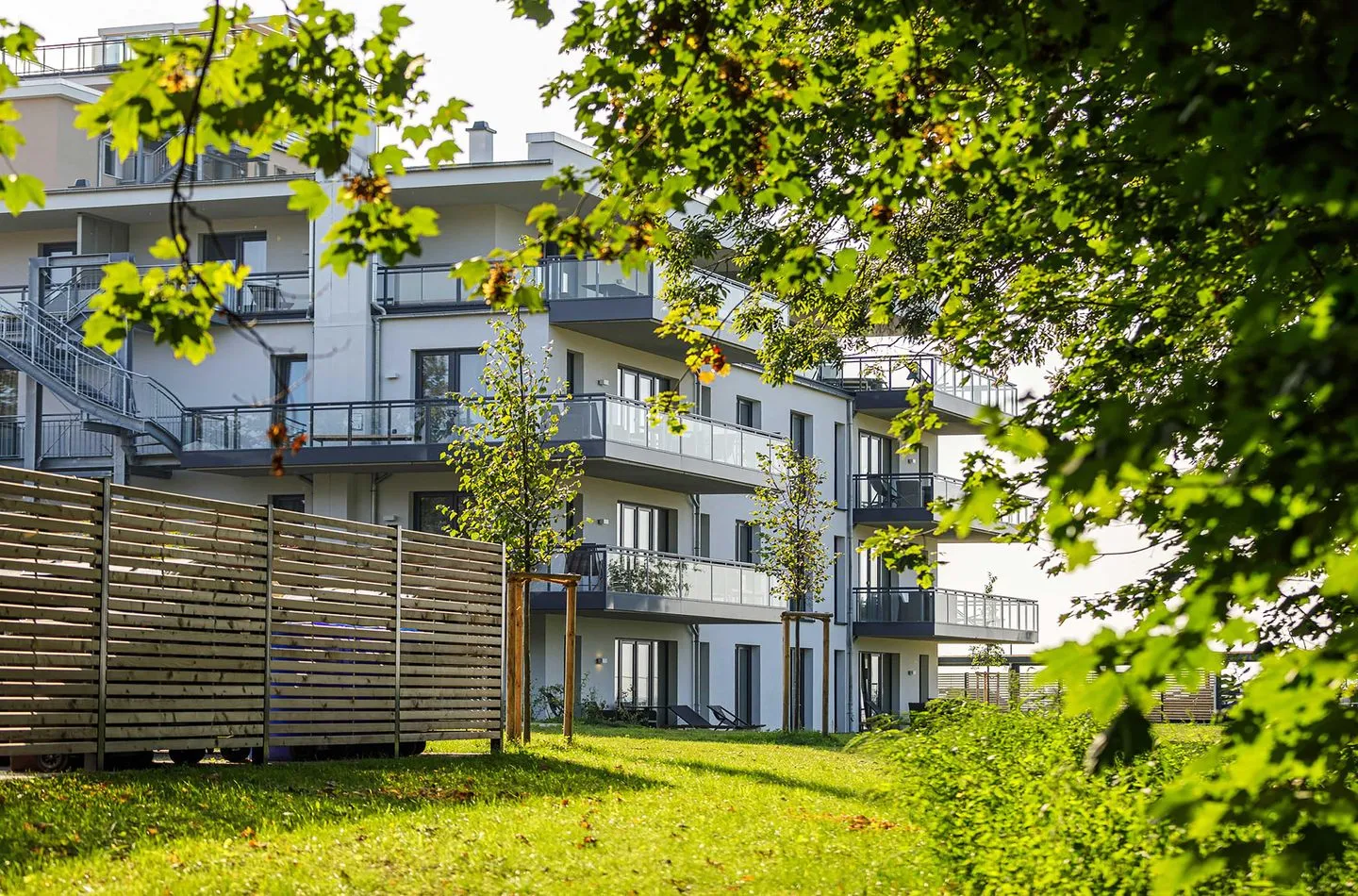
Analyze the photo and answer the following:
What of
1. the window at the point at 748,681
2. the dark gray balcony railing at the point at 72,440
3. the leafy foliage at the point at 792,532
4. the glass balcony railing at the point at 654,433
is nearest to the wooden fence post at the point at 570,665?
the glass balcony railing at the point at 654,433

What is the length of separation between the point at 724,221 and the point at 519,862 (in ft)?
27.3

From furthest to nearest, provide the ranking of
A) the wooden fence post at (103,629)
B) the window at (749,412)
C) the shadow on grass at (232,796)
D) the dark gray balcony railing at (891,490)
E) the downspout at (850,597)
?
1. the dark gray balcony railing at (891,490)
2. the downspout at (850,597)
3. the window at (749,412)
4. the wooden fence post at (103,629)
5. the shadow on grass at (232,796)

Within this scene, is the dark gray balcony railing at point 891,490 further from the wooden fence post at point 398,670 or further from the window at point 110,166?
the wooden fence post at point 398,670

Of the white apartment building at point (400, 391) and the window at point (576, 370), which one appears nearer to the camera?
the white apartment building at point (400, 391)

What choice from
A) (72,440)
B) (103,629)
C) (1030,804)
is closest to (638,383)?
(72,440)

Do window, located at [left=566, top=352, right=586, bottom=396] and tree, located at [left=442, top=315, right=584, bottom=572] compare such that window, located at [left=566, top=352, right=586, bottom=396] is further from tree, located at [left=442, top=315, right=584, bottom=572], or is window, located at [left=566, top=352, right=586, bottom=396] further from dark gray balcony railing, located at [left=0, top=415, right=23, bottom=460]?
tree, located at [left=442, top=315, right=584, bottom=572]

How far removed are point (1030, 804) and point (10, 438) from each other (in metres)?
32.0

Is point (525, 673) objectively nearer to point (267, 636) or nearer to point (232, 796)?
point (267, 636)

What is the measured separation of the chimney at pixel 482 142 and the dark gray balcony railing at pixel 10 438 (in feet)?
37.7

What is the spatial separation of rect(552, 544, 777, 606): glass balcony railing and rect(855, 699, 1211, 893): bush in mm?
20358

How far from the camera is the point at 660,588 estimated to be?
34188mm

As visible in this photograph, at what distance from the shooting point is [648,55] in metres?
7.36

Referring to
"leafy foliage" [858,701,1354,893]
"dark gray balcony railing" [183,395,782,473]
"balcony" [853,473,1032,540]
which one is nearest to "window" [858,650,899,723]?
"balcony" [853,473,1032,540]

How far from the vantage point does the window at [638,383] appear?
3694cm
